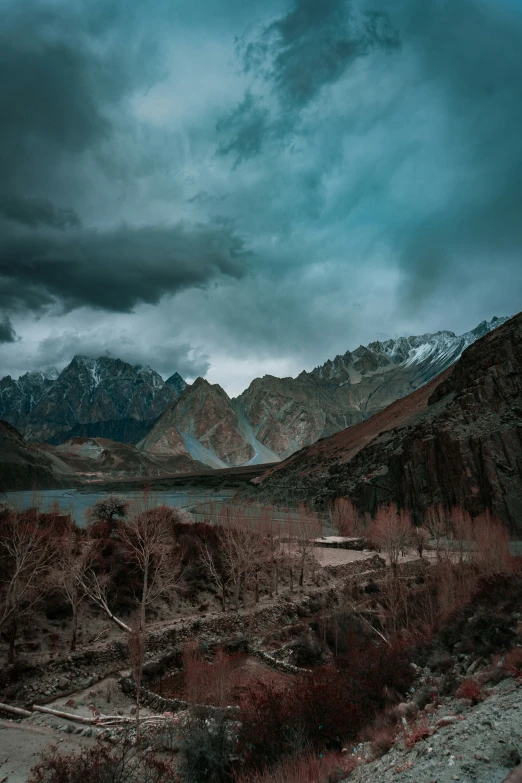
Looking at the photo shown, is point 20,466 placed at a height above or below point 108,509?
above

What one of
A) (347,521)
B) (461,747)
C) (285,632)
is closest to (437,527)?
(347,521)

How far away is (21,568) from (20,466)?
447 ft

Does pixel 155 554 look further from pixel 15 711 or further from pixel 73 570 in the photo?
pixel 15 711

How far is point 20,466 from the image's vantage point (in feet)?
449

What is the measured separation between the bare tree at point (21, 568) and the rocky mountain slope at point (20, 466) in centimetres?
10915

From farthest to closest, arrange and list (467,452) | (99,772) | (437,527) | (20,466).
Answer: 1. (20,466)
2. (467,452)
3. (437,527)
4. (99,772)

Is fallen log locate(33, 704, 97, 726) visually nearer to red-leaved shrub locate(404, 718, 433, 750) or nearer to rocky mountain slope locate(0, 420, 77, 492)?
red-leaved shrub locate(404, 718, 433, 750)

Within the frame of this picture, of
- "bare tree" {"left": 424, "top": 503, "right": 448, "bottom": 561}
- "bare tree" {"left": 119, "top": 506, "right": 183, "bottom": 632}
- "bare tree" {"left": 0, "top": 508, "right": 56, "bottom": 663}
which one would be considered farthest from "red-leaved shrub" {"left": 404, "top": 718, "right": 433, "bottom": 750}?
"bare tree" {"left": 424, "top": 503, "right": 448, "bottom": 561}

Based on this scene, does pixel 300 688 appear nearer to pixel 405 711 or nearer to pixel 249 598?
pixel 405 711

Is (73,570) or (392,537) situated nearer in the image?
(73,570)

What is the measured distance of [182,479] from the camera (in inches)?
6752

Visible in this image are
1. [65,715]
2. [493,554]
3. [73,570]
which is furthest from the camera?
[493,554]

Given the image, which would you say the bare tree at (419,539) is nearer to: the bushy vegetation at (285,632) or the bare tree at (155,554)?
the bushy vegetation at (285,632)

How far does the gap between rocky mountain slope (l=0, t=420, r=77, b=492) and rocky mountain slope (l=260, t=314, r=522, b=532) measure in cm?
10074
